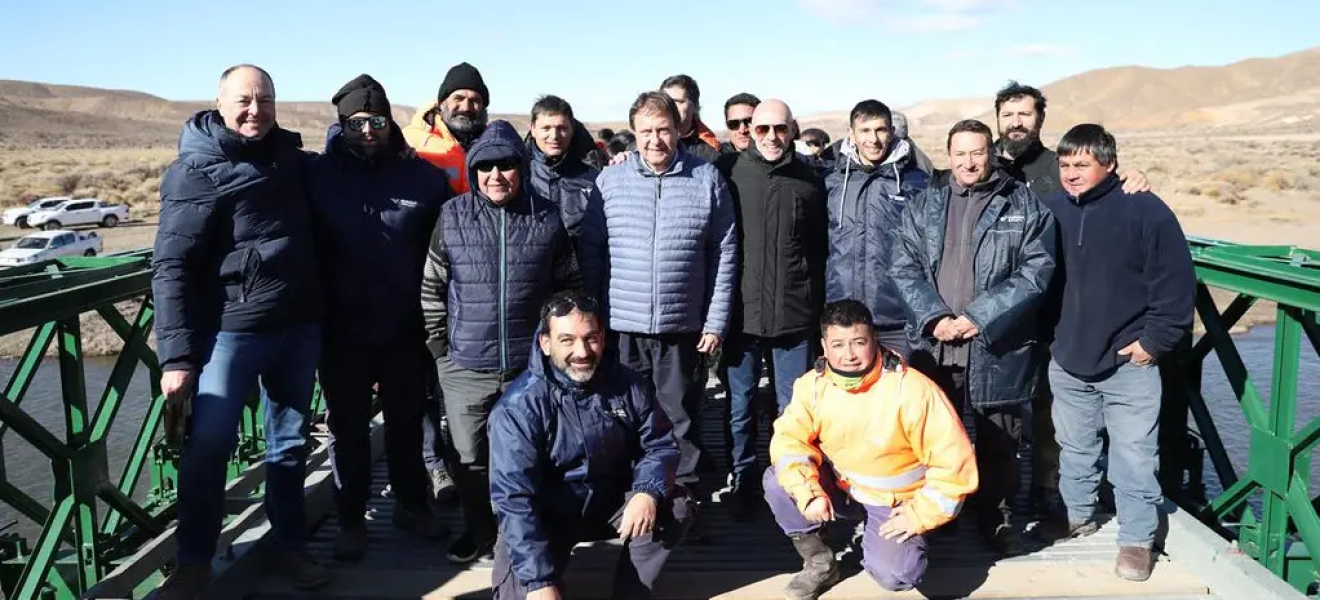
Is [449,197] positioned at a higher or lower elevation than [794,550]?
higher

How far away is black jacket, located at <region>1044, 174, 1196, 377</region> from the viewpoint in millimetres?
3805

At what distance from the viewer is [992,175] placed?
13.3ft

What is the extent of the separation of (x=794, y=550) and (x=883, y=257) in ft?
4.50

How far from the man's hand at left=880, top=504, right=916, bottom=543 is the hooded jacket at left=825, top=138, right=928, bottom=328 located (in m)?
0.98

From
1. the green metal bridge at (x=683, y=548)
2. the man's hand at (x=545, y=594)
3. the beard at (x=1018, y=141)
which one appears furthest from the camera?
the beard at (x=1018, y=141)

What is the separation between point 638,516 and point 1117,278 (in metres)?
2.14

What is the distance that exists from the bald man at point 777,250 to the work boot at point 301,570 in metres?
1.94

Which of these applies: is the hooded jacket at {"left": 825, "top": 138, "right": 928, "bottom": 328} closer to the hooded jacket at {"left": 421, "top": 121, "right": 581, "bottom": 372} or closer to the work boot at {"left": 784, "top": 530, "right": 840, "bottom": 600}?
the work boot at {"left": 784, "top": 530, "right": 840, "bottom": 600}

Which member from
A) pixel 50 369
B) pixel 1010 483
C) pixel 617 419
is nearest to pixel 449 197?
pixel 617 419

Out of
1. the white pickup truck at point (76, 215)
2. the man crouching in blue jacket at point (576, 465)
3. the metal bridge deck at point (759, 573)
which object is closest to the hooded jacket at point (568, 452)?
the man crouching in blue jacket at point (576, 465)

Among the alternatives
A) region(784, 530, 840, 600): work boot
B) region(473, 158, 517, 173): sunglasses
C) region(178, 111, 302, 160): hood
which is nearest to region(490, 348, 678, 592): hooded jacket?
region(784, 530, 840, 600): work boot

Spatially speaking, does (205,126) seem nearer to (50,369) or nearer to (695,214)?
(695,214)

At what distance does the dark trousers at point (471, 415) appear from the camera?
13.0ft

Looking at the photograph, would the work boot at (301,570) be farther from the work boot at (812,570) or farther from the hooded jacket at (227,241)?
the work boot at (812,570)
